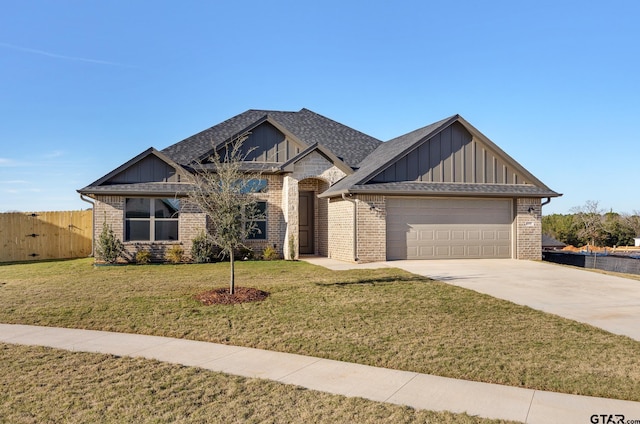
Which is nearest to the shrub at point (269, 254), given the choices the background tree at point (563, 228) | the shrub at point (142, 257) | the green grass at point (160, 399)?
the shrub at point (142, 257)

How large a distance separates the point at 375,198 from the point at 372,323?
32.2 ft

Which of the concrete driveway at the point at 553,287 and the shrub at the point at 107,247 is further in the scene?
the shrub at the point at 107,247

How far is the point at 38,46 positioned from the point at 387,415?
18025mm

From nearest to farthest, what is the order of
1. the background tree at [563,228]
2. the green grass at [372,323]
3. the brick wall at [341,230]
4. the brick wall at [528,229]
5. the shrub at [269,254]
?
the green grass at [372,323] < the brick wall at [341,230] < the brick wall at [528,229] < the shrub at [269,254] < the background tree at [563,228]

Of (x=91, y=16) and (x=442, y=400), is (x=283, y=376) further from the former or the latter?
(x=91, y=16)

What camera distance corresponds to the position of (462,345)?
695cm

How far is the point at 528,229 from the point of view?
1928cm

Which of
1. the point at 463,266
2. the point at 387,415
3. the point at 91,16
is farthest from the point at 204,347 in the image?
the point at 91,16

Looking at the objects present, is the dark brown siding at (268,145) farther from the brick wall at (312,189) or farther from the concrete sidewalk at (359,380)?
the concrete sidewalk at (359,380)

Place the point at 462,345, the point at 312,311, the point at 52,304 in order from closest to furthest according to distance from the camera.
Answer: the point at 462,345
the point at 312,311
the point at 52,304

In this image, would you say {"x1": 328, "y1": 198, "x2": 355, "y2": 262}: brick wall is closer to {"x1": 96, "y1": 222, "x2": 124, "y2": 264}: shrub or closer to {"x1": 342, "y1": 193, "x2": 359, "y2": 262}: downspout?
{"x1": 342, "y1": 193, "x2": 359, "y2": 262}: downspout

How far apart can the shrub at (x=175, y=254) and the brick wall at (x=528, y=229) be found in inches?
527

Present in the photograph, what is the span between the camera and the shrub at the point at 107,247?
17.4 metres

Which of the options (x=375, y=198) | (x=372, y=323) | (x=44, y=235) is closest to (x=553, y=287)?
(x=372, y=323)
